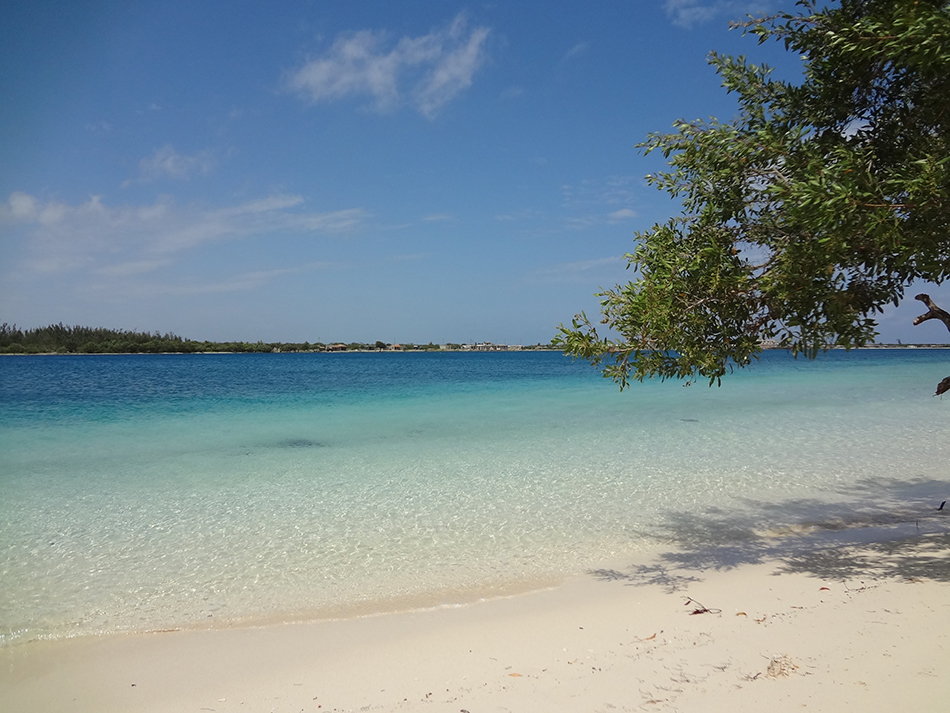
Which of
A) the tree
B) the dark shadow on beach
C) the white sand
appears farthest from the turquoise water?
the tree

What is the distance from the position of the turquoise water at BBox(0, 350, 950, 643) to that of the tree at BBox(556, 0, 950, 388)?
318 cm

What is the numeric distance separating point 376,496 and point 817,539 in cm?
642

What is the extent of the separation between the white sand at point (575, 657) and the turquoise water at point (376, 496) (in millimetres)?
588

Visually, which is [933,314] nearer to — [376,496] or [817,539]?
[817,539]

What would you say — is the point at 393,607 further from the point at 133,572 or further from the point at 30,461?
the point at 30,461

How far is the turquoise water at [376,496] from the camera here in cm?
620

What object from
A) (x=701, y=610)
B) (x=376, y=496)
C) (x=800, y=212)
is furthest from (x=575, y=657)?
(x=376, y=496)

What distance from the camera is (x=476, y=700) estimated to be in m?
3.89

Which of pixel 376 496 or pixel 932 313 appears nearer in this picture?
pixel 932 313

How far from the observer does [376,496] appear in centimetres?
973

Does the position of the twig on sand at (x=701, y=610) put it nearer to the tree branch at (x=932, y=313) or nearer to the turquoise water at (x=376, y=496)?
the turquoise water at (x=376, y=496)

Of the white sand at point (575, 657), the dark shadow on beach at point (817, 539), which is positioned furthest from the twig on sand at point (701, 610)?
the dark shadow on beach at point (817, 539)

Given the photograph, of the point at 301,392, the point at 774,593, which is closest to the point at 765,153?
the point at 774,593

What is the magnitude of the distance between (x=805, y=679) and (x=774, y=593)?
5.97 ft
